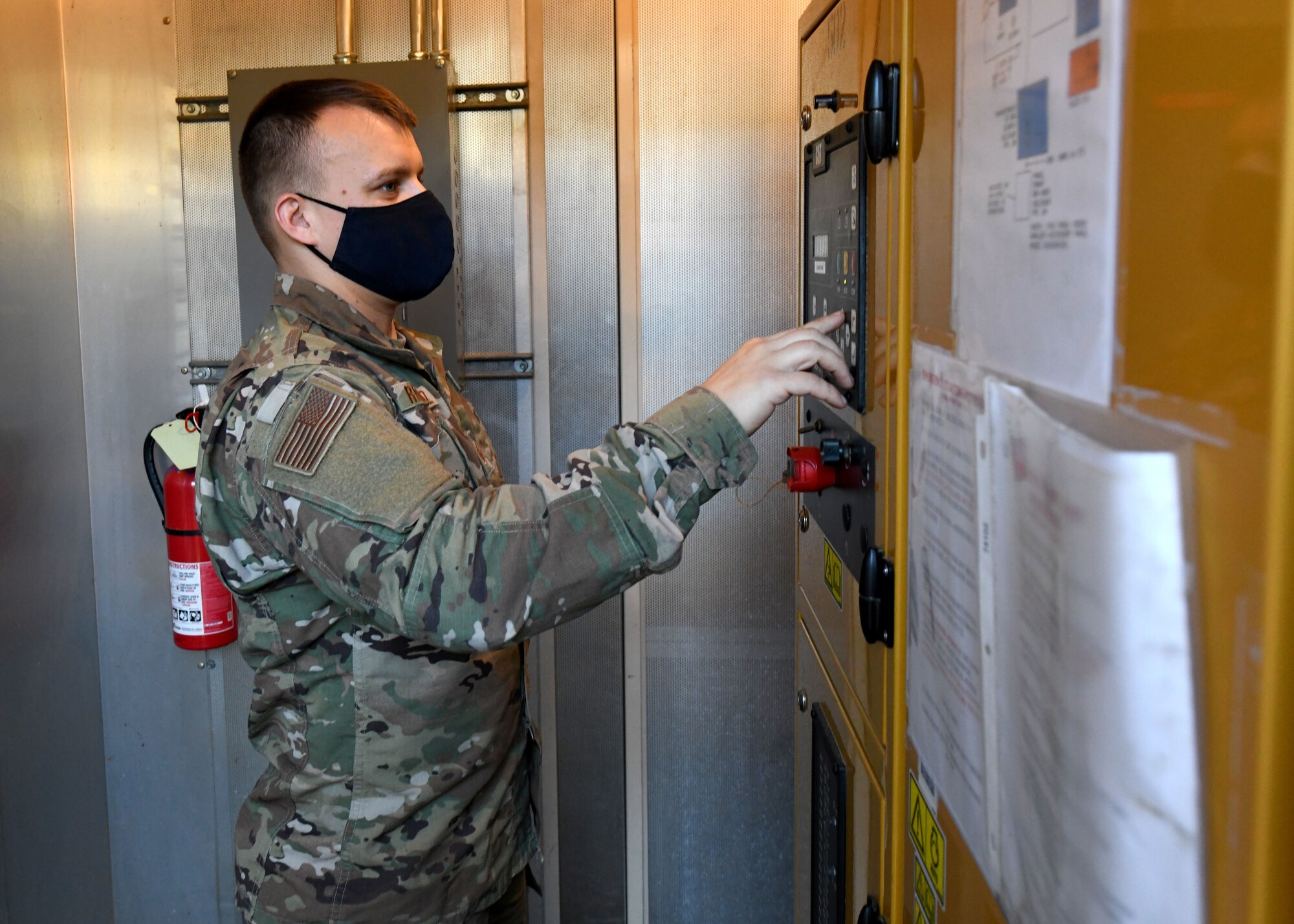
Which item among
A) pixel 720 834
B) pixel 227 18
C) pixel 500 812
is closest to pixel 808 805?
pixel 500 812

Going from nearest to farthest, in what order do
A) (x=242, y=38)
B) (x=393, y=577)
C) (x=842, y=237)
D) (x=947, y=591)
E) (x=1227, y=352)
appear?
(x=1227, y=352) → (x=947, y=591) → (x=393, y=577) → (x=842, y=237) → (x=242, y=38)

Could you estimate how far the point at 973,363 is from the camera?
782mm

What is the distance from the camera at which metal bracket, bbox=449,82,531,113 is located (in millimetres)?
2070

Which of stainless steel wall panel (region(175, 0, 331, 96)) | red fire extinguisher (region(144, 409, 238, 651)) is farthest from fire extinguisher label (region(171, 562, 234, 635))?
stainless steel wall panel (region(175, 0, 331, 96))

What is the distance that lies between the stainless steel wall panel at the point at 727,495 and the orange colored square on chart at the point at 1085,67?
4.65 ft

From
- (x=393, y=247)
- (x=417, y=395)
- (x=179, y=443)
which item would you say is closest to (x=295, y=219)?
(x=393, y=247)

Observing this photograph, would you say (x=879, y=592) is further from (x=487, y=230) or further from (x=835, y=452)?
(x=487, y=230)

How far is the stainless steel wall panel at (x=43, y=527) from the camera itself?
1.95 meters

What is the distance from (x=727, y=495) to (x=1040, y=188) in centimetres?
147

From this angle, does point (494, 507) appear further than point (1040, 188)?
Yes

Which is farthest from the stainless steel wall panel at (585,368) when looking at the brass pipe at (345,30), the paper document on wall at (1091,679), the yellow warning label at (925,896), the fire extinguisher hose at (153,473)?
the paper document on wall at (1091,679)

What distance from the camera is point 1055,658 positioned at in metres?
0.61

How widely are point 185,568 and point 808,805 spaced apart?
122cm

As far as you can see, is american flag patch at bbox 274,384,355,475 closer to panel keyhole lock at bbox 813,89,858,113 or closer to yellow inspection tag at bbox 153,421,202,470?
panel keyhole lock at bbox 813,89,858,113
